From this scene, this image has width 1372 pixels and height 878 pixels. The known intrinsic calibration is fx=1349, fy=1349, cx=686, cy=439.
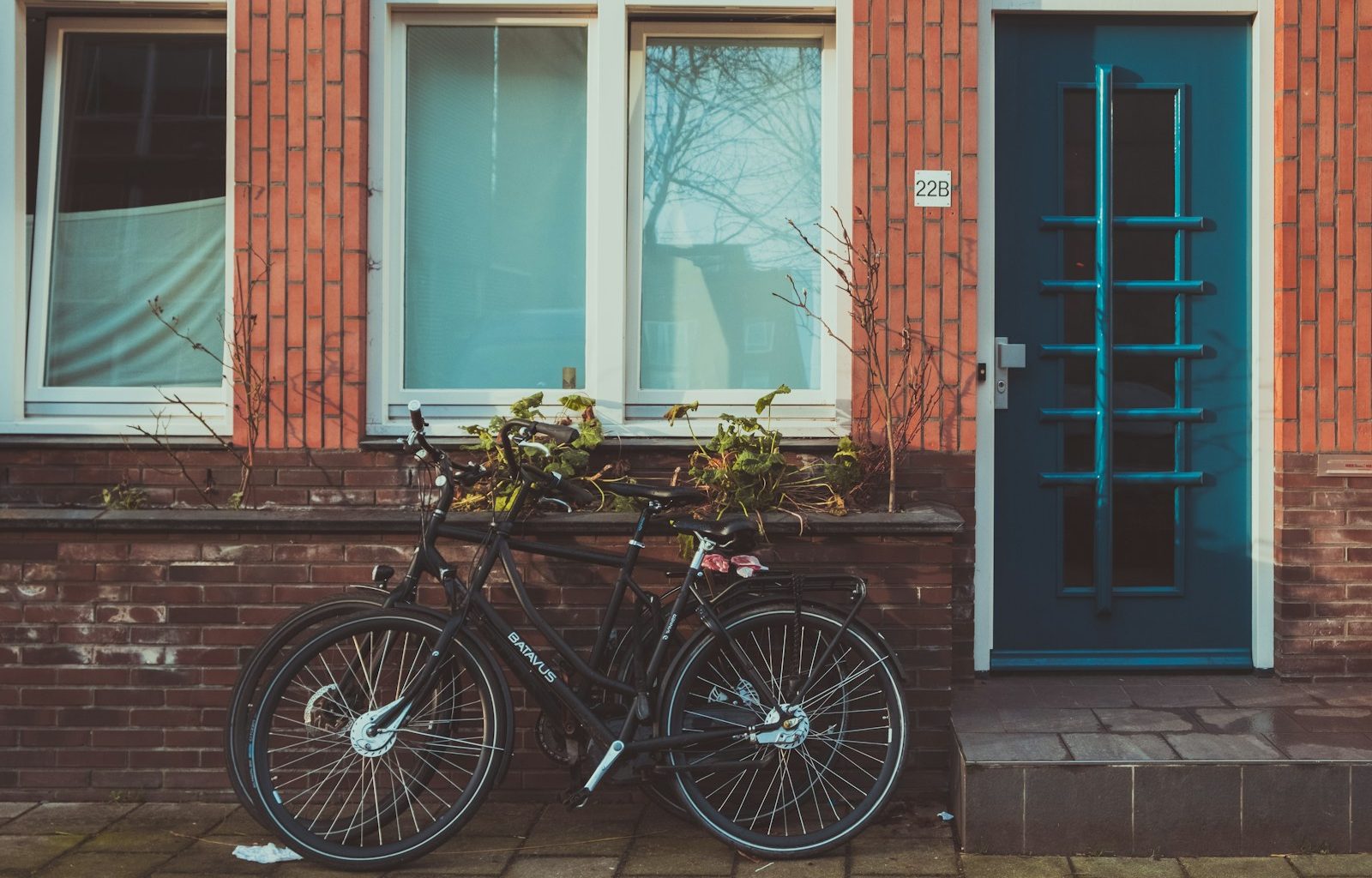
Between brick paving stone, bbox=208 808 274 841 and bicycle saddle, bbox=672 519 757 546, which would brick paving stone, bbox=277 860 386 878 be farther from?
bicycle saddle, bbox=672 519 757 546

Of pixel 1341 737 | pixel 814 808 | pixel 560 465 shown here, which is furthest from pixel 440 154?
pixel 1341 737

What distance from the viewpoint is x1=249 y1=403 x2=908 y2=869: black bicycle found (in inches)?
165

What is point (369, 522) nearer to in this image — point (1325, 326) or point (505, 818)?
point (505, 818)

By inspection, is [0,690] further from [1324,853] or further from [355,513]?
[1324,853]

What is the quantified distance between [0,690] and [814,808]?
2.93m

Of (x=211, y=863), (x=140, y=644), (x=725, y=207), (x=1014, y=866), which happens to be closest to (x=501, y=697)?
(x=211, y=863)

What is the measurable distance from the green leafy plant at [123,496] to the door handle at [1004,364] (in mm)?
3325

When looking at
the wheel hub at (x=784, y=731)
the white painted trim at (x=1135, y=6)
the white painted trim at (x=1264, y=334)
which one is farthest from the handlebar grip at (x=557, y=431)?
the white painted trim at (x=1264, y=334)

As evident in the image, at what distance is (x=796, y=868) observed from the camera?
164 inches

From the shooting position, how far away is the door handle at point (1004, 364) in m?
5.35

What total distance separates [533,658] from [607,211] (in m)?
1.92

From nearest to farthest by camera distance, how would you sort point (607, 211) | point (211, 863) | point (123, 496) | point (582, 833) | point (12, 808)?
point (211, 863), point (582, 833), point (12, 808), point (123, 496), point (607, 211)

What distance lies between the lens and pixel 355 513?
487 centimetres

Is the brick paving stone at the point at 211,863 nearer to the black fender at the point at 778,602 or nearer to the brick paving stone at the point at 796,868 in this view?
the brick paving stone at the point at 796,868
